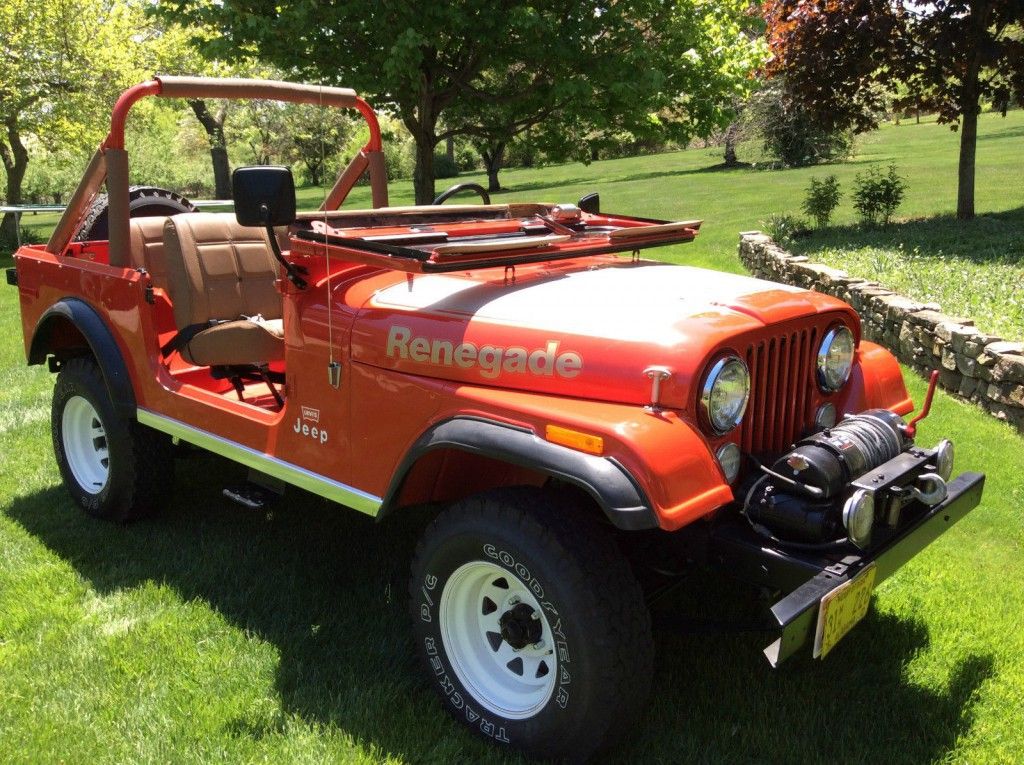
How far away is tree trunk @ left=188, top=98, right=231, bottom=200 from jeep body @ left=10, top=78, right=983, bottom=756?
20.2 meters

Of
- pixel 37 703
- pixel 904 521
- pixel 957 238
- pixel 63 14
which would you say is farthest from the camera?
pixel 63 14

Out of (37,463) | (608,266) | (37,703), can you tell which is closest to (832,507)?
(608,266)

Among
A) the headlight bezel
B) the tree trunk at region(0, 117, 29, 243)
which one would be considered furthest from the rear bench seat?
the tree trunk at region(0, 117, 29, 243)

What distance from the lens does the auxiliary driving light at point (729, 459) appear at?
2.67 metres

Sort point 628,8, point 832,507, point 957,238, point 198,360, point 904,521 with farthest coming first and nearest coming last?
1. point 957,238
2. point 628,8
3. point 198,360
4. point 904,521
5. point 832,507

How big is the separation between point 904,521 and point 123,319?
10.9ft

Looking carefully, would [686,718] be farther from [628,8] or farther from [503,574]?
[628,8]

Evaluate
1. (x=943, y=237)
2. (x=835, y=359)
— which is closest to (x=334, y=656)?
(x=835, y=359)

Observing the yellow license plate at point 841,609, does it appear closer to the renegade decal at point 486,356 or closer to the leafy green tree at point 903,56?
the renegade decal at point 486,356

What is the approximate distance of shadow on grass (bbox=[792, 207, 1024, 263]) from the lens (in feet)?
30.7

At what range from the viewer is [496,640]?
2.85 meters

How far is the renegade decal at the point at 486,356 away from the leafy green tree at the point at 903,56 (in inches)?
415

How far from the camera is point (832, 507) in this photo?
2590 millimetres

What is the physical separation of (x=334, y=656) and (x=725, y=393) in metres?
1.73
